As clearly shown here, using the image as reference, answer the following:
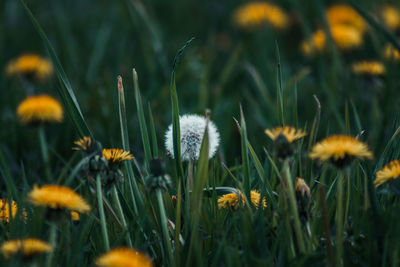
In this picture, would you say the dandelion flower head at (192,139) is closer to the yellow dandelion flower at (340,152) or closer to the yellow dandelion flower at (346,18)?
the yellow dandelion flower at (340,152)

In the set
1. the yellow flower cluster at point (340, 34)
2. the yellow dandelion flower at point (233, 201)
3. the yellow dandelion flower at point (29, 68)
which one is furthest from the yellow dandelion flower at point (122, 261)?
the yellow dandelion flower at point (29, 68)

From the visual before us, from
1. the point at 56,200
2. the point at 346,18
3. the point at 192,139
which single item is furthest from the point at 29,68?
the point at 346,18

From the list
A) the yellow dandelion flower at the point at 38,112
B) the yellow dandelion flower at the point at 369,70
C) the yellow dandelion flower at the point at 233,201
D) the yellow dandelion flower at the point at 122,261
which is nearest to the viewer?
the yellow dandelion flower at the point at 122,261

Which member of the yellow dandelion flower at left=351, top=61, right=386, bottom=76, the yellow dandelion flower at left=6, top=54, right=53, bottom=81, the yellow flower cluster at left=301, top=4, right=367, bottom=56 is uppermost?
the yellow flower cluster at left=301, top=4, right=367, bottom=56

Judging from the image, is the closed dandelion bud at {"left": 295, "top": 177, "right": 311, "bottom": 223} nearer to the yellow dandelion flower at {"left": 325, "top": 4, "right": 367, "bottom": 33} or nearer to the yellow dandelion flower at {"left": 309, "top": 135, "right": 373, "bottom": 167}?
the yellow dandelion flower at {"left": 309, "top": 135, "right": 373, "bottom": 167}

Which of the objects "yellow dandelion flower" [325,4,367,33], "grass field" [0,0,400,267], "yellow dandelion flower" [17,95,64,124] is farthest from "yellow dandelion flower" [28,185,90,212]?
"yellow dandelion flower" [325,4,367,33]

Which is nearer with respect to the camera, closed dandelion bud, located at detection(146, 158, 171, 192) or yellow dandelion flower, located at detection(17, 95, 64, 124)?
closed dandelion bud, located at detection(146, 158, 171, 192)

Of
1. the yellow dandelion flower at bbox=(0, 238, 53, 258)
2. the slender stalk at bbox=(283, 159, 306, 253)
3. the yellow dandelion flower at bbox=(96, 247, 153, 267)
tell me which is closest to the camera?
the yellow dandelion flower at bbox=(96, 247, 153, 267)

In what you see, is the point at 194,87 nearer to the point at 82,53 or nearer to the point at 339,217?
the point at 82,53

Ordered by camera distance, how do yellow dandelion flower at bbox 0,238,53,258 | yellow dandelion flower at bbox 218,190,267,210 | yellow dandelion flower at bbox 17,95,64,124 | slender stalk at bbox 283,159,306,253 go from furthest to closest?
yellow dandelion flower at bbox 17,95,64,124 < yellow dandelion flower at bbox 218,190,267,210 < slender stalk at bbox 283,159,306,253 < yellow dandelion flower at bbox 0,238,53,258
